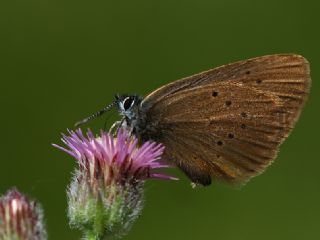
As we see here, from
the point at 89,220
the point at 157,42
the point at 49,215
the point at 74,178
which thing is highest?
the point at 157,42

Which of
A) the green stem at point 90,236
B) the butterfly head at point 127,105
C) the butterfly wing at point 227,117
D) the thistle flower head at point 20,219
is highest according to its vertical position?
the butterfly head at point 127,105

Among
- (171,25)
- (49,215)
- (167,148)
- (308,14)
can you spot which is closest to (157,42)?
(171,25)

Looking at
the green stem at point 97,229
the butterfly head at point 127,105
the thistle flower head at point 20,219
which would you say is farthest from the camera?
the butterfly head at point 127,105

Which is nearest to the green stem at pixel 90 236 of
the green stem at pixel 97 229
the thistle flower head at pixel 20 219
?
the green stem at pixel 97 229

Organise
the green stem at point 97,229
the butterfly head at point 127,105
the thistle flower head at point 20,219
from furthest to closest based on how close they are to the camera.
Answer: the butterfly head at point 127,105 < the green stem at point 97,229 < the thistle flower head at point 20,219

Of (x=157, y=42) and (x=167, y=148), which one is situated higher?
(x=157, y=42)

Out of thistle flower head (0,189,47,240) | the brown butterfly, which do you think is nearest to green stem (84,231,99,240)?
thistle flower head (0,189,47,240)

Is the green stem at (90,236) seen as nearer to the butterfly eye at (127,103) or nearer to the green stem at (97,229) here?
the green stem at (97,229)

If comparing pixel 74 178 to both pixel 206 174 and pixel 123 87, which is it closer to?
pixel 206 174
